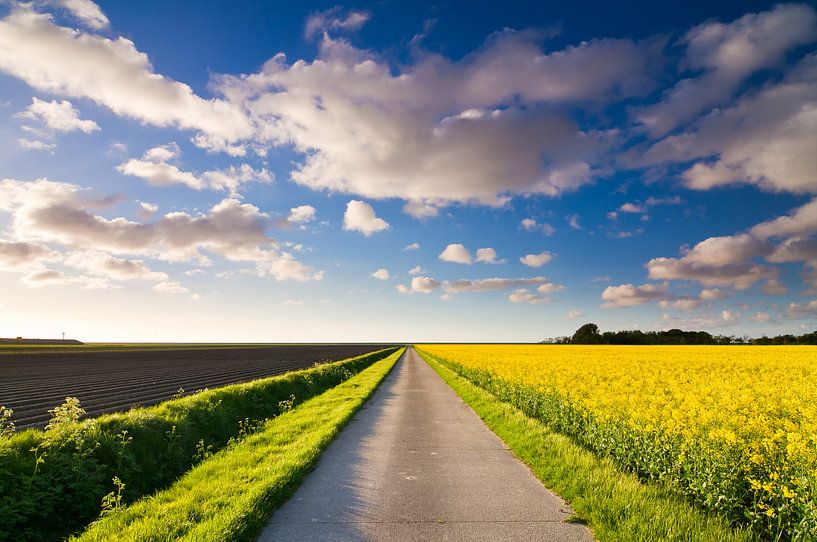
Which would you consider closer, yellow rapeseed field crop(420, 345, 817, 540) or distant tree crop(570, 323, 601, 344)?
yellow rapeseed field crop(420, 345, 817, 540)

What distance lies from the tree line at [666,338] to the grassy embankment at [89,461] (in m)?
107

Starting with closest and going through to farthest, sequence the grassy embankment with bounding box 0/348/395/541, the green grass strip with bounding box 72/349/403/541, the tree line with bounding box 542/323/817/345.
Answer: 1. the green grass strip with bounding box 72/349/403/541
2. the grassy embankment with bounding box 0/348/395/541
3. the tree line with bounding box 542/323/817/345

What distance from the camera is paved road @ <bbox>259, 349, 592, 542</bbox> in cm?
541

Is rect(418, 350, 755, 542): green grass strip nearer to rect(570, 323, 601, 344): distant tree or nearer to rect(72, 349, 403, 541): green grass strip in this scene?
rect(72, 349, 403, 541): green grass strip

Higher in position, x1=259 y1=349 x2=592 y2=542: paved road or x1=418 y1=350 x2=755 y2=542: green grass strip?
x1=418 y1=350 x2=755 y2=542: green grass strip

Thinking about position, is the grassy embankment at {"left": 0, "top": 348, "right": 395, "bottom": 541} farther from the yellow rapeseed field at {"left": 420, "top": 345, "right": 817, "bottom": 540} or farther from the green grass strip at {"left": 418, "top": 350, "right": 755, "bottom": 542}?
the yellow rapeseed field at {"left": 420, "top": 345, "right": 817, "bottom": 540}

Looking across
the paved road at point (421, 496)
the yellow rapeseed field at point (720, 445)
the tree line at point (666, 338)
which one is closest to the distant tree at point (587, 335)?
the tree line at point (666, 338)

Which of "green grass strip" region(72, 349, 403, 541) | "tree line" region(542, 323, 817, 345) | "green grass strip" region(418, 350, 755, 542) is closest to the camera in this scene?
"green grass strip" region(418, 350, 755, 542)

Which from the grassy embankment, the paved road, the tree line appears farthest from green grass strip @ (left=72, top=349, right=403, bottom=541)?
the tree line

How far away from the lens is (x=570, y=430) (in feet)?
36.0

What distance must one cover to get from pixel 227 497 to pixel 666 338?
411 ft

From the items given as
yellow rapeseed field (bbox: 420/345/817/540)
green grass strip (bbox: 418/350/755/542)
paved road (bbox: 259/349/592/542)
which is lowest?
paved road (bbox: 259/349/592/542)

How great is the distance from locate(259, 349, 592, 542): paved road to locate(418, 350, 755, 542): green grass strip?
0.26 meters

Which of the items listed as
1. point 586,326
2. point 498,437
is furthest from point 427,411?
point 586,326
